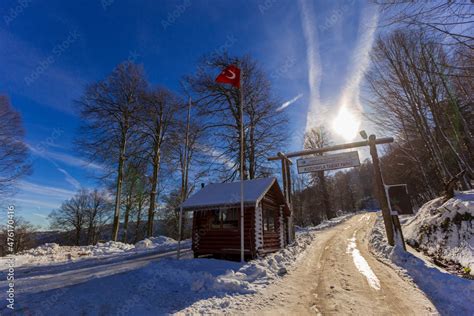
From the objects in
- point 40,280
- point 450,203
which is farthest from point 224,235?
point 450,203

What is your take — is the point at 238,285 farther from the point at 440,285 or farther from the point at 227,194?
A: the point at 227,194

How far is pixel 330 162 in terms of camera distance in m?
12.6

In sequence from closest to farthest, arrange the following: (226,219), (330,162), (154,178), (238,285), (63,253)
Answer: (238,285) → (226,219) → (330,162) → (63,253) → (154,178)

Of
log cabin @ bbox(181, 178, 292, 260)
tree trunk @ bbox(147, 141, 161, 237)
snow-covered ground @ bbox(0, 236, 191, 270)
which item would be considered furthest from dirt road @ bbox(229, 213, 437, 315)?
tree trunk @ bbox(147, 141, 161, 237)

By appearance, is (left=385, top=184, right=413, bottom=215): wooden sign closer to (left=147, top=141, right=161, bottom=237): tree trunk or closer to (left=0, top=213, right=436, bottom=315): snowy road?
(left=0, top=213, right=436, bottom=315): snowy road

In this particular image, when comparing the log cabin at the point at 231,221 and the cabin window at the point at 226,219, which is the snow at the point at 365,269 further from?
the cabin window at the point at 226,219

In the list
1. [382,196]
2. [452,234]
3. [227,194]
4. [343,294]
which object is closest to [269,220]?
[227,194]

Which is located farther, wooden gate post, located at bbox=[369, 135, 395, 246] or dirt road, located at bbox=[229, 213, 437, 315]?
wooden gate post, located at bbox=[369, 135, 395, 246]

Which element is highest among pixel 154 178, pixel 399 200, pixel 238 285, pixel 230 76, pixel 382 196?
pixel 230 76

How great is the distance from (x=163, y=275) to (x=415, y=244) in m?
11.1

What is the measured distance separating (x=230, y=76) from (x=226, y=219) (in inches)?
276

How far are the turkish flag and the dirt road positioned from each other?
26.1 feet

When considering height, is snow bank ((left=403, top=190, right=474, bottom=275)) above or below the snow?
above

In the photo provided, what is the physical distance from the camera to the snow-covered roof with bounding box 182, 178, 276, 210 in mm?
10395
